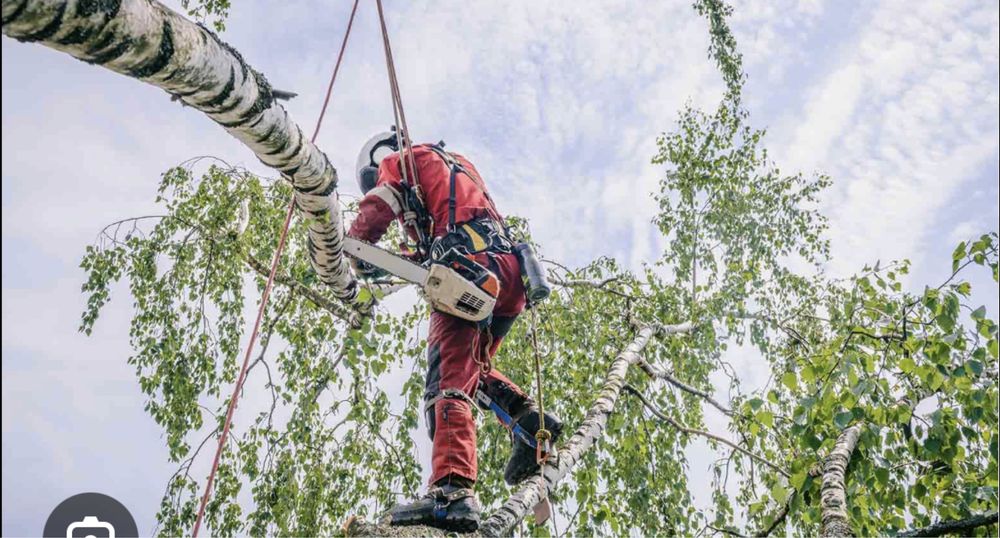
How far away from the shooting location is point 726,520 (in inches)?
184

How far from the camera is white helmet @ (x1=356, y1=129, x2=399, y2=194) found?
3801mm

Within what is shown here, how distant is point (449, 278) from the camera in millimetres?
2914

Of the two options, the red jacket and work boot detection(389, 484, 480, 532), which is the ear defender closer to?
the red jacket

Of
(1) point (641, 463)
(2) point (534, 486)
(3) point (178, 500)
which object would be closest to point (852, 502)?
(2) point (534, 486)

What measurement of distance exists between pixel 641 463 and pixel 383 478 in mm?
1598

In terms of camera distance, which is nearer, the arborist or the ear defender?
the arborist

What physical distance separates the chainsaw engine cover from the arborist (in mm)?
113

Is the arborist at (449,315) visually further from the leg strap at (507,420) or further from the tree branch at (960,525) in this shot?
the tree branch at (960,525)

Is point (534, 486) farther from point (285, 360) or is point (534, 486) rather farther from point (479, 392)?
point (285, 360)

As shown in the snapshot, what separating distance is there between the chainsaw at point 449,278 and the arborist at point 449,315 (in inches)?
4.1

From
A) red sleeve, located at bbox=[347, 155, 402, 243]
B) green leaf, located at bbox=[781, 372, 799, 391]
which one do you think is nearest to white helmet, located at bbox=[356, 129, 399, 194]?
red sleeve, located at bbox=[347, 155, 402, 243]

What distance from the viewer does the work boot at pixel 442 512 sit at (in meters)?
2.55

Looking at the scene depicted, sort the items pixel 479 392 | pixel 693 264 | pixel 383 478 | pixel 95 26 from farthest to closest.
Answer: pixel 693 264 → pixel 383 478 → pixel 479 392 → pixel 95 26

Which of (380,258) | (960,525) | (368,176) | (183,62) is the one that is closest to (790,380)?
(960,525)
